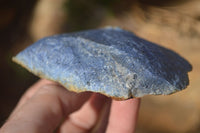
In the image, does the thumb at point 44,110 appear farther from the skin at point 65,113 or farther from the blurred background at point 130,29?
the blurred background at point 130,29

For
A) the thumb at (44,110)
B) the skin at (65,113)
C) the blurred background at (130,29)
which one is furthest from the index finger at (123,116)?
the blurred background at (130,29)

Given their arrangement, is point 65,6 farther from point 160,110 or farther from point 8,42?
point 160,110

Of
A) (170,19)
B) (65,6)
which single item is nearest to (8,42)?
(65,6)

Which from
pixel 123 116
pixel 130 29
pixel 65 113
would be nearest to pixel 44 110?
pixel 65 113

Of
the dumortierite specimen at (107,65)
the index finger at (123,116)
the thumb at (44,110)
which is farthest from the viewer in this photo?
the index finger at (123,116)

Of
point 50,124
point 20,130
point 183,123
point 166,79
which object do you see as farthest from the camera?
point 183,123

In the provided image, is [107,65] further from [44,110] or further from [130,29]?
[130,29]

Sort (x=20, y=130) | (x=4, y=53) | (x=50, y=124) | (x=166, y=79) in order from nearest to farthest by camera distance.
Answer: (x=166, y=79)
(x=20, y=130)
(x=50, y=124)
(x=4, y=53)
